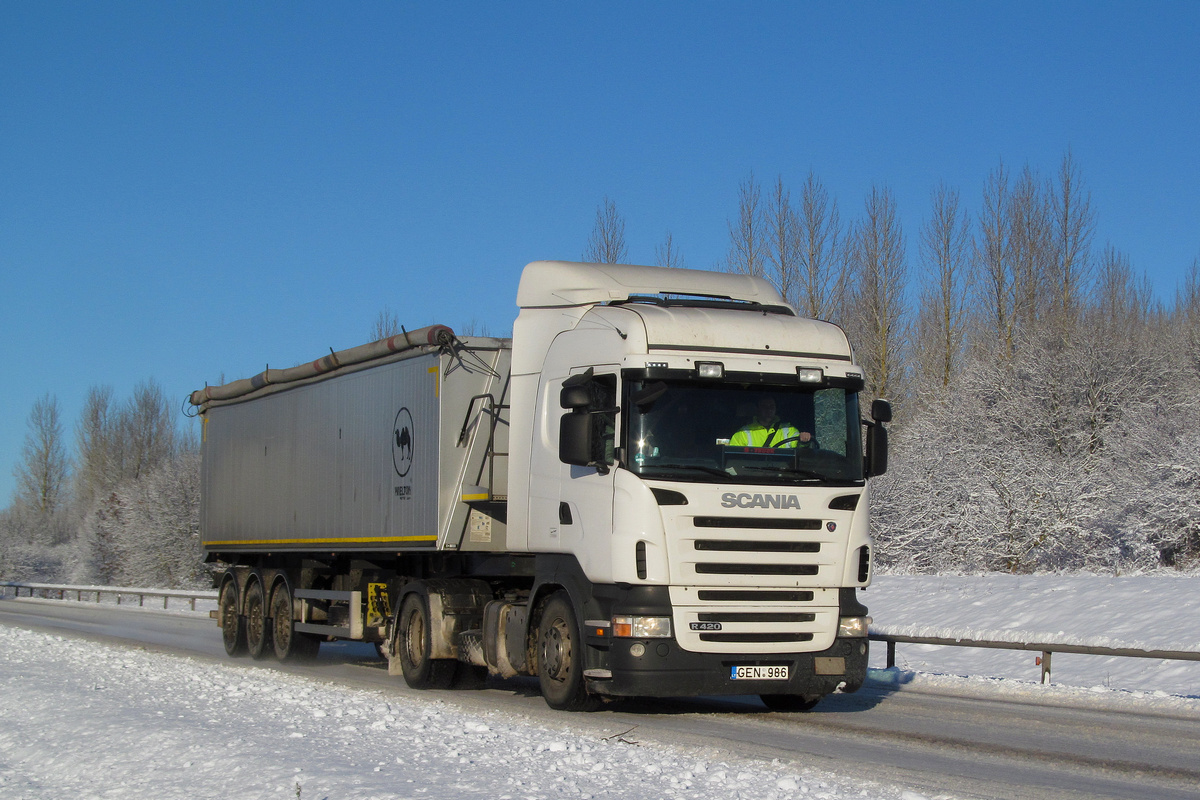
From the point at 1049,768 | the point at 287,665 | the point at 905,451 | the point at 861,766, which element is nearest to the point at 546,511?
the point at 861,766

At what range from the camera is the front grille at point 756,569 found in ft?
32.7

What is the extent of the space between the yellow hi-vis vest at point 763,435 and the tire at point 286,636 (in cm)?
897

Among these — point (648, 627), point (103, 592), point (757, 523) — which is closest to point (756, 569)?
point (757, 523)

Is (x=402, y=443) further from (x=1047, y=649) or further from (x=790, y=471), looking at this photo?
(x=1047, y=649)

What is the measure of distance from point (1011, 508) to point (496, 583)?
2288 cm

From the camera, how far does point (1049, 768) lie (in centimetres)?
820

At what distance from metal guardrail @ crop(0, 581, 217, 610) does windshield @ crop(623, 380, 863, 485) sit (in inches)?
1016

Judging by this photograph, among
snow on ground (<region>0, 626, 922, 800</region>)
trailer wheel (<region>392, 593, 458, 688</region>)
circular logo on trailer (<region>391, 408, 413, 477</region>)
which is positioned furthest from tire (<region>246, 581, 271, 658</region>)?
snow on ground (<region>0, 626, 922, 800</region>)

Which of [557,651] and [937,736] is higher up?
[557,651]

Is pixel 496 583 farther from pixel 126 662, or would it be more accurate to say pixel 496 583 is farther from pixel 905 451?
pixel 905 451

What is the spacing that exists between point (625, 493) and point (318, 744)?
3050 mm

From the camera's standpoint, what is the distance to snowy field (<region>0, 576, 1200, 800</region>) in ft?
23.3

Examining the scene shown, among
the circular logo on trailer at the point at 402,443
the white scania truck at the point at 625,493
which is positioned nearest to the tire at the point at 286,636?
the white scania truck at the point at 625,493

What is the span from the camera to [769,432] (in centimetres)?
1041
